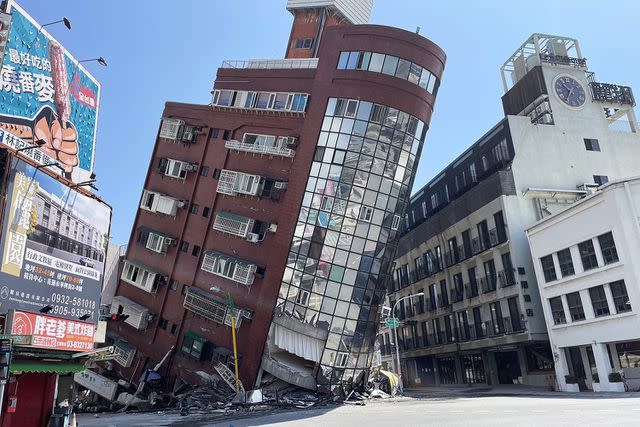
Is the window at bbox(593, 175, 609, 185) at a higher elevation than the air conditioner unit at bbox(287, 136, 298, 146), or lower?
higher

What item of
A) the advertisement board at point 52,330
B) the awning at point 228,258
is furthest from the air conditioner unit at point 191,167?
the advertisement board at point 52,330

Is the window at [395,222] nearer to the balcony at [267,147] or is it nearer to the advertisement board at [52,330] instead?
the balcony at [267,147]

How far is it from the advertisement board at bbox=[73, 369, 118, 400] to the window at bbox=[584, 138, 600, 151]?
1868 inches

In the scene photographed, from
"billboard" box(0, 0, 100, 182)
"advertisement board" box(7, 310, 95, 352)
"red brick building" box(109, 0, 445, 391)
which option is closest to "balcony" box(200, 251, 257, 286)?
"red brick building" box(109, 0, 445, 391)

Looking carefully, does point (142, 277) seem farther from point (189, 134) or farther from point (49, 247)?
point (49, 247)

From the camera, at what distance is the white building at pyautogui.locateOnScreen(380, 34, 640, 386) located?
4262 cm

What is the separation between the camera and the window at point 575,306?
3553 cm

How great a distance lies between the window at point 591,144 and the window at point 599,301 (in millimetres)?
18401

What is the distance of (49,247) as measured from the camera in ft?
65.1

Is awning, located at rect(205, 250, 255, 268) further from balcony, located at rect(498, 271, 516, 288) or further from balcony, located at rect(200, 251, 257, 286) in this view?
balcony, located at rect(498, 271, 516, 288)

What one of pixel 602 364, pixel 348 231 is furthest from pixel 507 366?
pixel 348 231

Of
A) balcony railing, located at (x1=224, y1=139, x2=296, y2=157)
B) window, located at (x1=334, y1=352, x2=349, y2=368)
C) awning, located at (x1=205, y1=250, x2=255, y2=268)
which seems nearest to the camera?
window, located at (x1=334, y1=352, x2=349, y2=368)

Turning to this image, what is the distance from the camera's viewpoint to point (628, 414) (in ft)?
54.9

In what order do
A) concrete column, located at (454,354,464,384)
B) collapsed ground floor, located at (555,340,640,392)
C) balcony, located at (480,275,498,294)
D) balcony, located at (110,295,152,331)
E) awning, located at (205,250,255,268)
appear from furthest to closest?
concrete column, located at (454,354,464,384), balcony, located at (480,275,498,294), balcony, located at (110,295,152,331), awning, located at (205,250,255,268), collapsed ground floor, located at (555,340,640,392)
